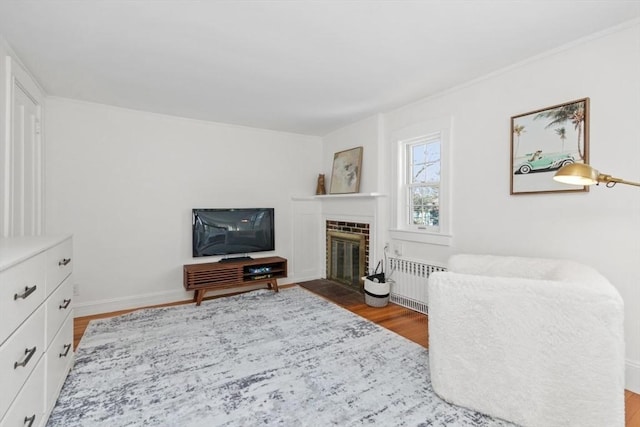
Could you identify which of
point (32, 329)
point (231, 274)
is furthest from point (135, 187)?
point (32, 329)

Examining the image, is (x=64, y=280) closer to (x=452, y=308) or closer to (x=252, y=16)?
(x=252, y=16)

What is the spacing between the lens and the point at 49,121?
3.11 m

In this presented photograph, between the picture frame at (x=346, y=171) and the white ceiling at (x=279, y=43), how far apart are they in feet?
3.44

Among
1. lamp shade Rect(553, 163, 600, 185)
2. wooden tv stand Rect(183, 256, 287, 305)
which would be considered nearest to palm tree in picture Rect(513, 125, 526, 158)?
lamp shade Rect(553, 163, 600, 185)

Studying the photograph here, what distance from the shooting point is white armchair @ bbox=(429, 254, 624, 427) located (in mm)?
1430

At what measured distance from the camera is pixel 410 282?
342 cm

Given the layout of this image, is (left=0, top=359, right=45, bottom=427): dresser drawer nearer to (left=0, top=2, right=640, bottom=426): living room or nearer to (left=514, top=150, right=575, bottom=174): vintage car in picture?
(left=0, top=2, right=640, bottom=426): living room

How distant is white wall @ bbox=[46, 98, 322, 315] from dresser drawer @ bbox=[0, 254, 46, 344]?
2137 mm

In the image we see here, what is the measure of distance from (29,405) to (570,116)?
364 cm

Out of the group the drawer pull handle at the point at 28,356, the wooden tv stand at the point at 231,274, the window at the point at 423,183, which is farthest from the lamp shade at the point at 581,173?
the wooden tv stand at the point at 231,274

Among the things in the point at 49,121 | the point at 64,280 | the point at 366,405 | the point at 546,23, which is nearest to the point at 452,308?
the point at 366,405

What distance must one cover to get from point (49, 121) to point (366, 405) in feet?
13.1

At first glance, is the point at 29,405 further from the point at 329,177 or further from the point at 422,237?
the point at 329,177

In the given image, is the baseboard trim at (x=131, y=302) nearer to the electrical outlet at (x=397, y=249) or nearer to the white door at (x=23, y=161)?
the white door at (x=23, y=161)
